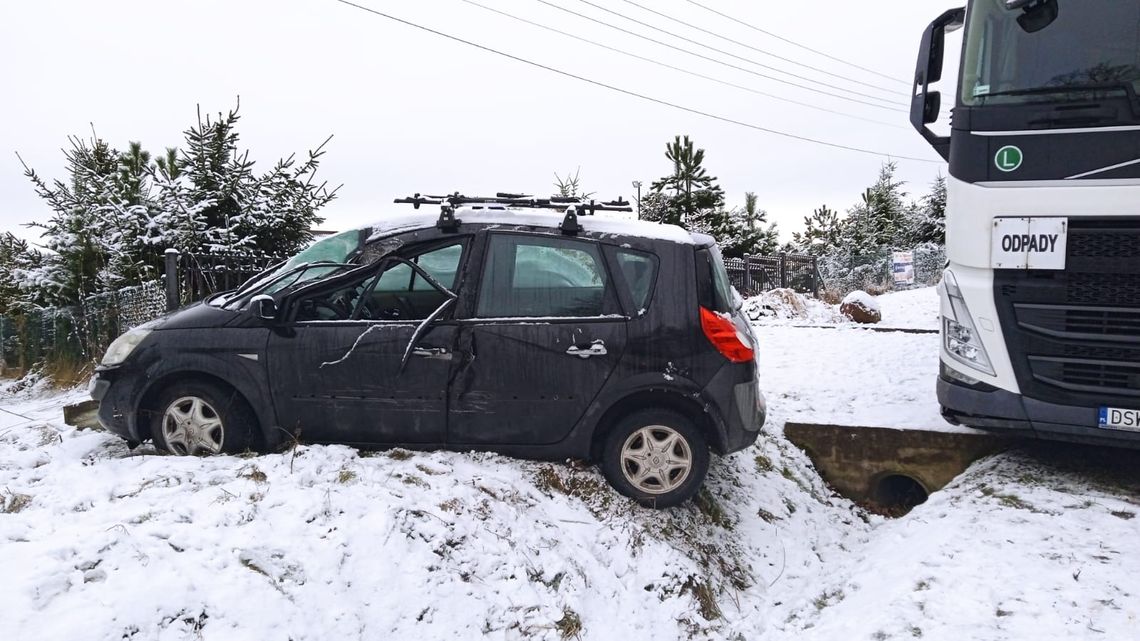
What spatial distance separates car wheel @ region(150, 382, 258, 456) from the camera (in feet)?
15.8

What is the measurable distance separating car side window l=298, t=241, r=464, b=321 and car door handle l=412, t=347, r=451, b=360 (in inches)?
9.5

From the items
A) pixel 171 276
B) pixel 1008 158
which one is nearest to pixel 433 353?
pixel 1008 158

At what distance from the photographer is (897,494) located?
260 inches

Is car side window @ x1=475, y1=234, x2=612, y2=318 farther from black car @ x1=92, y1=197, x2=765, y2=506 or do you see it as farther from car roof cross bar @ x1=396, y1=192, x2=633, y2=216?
car roof cross bar @ x1=396, y1=192, x2=633, y2=216

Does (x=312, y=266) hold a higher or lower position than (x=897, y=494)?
higher

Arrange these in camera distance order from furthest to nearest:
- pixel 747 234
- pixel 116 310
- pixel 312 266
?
pixel 747 234, pixel 116 310, pixel 312 266

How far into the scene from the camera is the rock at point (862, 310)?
14508 mm

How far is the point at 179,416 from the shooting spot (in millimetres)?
4832

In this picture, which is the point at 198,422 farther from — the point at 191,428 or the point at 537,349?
the point at 537,349

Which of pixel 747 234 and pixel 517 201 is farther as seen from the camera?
pixel 747 234

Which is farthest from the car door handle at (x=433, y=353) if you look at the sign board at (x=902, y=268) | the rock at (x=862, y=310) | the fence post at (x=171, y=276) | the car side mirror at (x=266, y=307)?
the sign board at (x=902, y=268)

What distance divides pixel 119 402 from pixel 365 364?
5.45 ft

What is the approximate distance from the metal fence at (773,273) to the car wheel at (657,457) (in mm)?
16510

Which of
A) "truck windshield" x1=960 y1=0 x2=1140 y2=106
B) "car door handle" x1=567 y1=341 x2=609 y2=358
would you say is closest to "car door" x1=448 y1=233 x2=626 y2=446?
"car door handle" x1=567 y1=341 x2=609 y2=358
